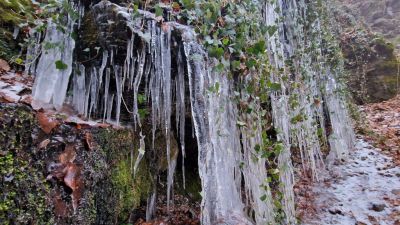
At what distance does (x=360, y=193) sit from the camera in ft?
14.7

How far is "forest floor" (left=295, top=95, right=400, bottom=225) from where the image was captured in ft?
12.6

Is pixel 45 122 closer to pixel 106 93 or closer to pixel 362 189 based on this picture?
pixel 106 93

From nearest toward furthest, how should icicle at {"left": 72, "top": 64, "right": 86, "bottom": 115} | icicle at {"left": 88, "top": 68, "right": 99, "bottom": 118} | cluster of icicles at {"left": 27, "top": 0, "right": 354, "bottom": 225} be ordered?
cluster of icicles at {"left": 27, "top": 0, "right": 354, "bottom": 225}
icicle at {"left": 72, "top": 64, "right": 86, "bottom": 115}
icicle at {"left": 88, "top": 68, "right": 99, "bottom": 118}

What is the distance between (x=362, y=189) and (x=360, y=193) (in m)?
0.14

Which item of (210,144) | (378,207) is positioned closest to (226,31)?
(210,144)

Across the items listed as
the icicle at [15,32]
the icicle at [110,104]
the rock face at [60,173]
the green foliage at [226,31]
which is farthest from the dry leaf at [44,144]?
the green foliage at [226,31]

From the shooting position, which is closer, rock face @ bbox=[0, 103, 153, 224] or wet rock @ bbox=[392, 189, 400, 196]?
rock face @ bbox=[0, 103, 153, 224]

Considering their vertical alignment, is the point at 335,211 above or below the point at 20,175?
below

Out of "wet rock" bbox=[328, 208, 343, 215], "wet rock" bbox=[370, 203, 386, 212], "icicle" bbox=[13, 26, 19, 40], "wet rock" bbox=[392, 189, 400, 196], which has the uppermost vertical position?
"icicle" bbox=[13, 26, 19, 40]

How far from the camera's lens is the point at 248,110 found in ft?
9.46

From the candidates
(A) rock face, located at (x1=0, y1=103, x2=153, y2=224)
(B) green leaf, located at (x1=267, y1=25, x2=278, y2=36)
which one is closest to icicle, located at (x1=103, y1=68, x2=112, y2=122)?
(A) rock face, located at (x1=0, y1=103, x2=153, y2=224)

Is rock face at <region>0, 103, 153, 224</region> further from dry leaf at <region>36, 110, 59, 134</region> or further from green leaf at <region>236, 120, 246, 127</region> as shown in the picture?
green leaf at <region>236, 120, 246, 127</region>

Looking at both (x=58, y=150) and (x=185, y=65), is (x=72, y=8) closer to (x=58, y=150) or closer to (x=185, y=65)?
(x=185, y=65)

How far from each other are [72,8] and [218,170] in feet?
5.68
